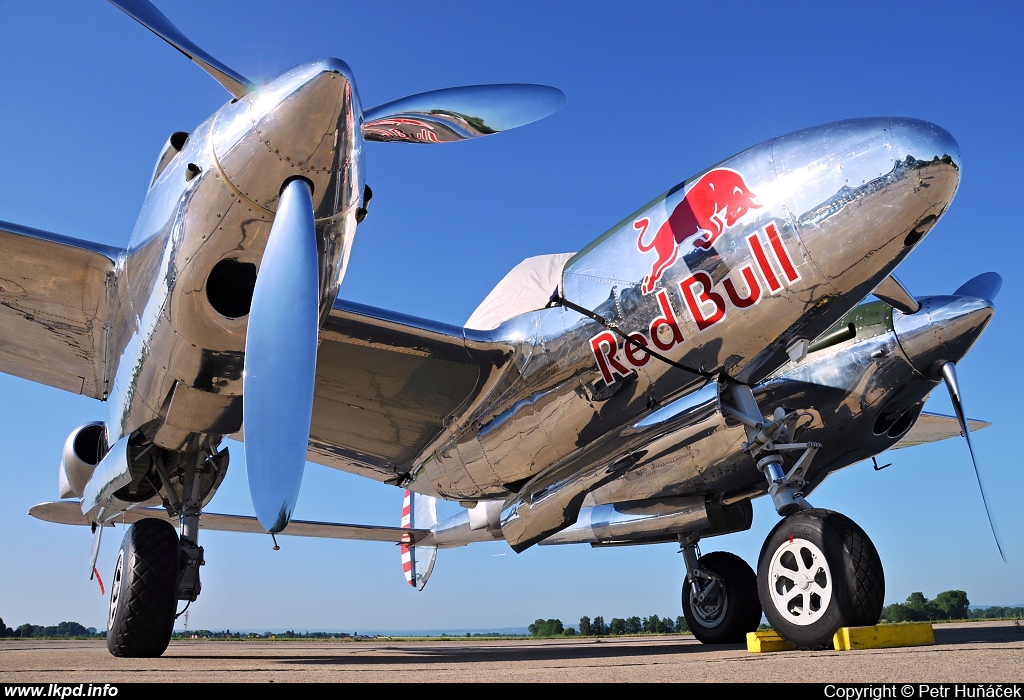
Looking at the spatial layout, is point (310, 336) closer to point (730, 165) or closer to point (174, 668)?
point (174, 668)

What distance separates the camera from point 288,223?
4285 millimetres

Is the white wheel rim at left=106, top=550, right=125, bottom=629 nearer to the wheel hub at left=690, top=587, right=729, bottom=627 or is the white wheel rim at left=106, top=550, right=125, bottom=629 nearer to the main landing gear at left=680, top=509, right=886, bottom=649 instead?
the main landing gear at left=680, top=509, right=886, bottom=649

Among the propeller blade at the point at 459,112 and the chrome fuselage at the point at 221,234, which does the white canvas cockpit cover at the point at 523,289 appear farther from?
the chrome fuselage at the point at 221,234

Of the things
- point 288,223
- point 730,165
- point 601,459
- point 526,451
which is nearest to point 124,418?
point 288,223

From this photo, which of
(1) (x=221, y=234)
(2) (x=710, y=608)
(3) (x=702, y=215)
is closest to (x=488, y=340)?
(3) (x=702, y=215)

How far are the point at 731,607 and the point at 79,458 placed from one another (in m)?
7.74

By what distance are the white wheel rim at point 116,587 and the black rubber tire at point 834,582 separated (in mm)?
5015

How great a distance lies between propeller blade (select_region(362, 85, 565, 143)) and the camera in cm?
535

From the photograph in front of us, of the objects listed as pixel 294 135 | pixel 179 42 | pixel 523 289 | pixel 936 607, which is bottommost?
pixel 936 607

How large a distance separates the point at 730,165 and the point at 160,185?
412cm

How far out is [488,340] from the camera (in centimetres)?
657

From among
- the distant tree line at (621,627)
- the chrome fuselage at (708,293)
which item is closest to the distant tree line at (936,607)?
the distant tree line at (621,627)

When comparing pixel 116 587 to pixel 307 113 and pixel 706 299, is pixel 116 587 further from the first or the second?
pixel 706 299

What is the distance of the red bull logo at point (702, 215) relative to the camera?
535 centimetres
